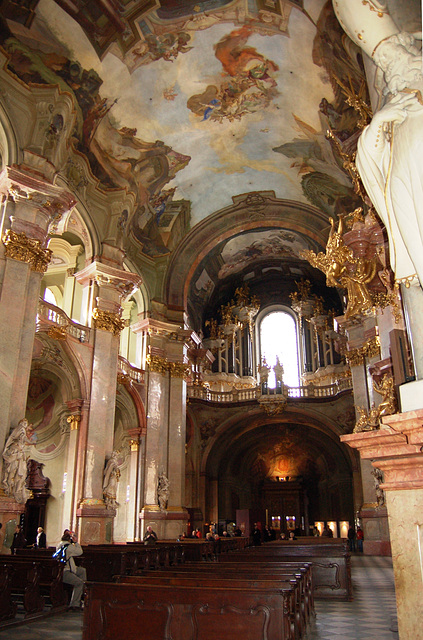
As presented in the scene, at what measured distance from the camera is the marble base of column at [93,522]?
1440 centimetres

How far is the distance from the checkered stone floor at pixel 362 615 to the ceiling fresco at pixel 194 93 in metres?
9.28

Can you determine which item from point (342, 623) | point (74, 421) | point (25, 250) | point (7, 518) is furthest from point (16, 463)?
point (342, 623)

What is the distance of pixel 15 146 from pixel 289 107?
8454mm

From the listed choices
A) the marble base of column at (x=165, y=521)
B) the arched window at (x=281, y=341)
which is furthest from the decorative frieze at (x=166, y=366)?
the arched window at (x=281, y=341)

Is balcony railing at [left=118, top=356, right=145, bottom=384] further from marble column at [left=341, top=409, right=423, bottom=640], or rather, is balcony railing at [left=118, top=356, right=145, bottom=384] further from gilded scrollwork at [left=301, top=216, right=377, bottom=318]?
marble column at [left=341, top=409, right=423, bottom=640]

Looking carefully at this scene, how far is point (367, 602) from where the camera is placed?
340 inches

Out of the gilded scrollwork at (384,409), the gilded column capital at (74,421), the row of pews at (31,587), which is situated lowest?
the row of pews at (31,587)

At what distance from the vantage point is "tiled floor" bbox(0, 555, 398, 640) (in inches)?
246

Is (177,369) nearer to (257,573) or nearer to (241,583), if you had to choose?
(257,573)

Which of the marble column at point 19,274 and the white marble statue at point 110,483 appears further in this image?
the white marble statue at point 110,483

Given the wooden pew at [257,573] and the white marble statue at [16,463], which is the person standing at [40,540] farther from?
the wooden pew at [257,573]

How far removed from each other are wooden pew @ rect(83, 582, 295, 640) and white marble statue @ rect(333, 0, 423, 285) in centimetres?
310

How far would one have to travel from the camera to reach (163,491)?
61.2ft

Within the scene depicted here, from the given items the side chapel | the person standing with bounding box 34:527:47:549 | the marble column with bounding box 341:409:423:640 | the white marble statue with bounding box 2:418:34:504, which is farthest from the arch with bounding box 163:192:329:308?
the marble column with bounding box 341:409:423:640
